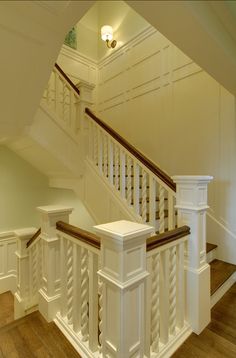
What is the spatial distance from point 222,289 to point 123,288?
153cm

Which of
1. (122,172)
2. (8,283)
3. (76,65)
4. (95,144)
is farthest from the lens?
(76,65)

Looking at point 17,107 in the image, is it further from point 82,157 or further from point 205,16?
point 205,16

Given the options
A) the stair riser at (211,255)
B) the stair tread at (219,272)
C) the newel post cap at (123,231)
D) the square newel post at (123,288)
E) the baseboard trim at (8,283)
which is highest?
the newel post cap at (123,231)

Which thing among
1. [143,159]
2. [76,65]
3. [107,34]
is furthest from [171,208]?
[76,65]

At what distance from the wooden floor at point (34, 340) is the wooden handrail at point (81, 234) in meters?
0.76

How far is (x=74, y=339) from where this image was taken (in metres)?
1.48

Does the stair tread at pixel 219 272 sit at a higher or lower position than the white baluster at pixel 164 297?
lower

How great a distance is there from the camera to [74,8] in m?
1.13

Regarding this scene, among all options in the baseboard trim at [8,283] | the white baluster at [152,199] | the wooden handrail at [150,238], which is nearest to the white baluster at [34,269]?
the wooden handrail at [150,238]

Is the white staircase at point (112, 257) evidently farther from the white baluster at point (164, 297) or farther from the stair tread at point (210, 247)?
the stair tread at point (210, 247)

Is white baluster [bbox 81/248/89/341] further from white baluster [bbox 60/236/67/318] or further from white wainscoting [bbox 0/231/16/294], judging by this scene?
white wainscoting [bbox 0/231/16/294]

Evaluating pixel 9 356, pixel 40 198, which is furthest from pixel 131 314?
pixel 40 198

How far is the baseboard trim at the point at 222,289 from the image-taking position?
6.29ft

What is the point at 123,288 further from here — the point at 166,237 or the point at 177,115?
the point at 177,115
